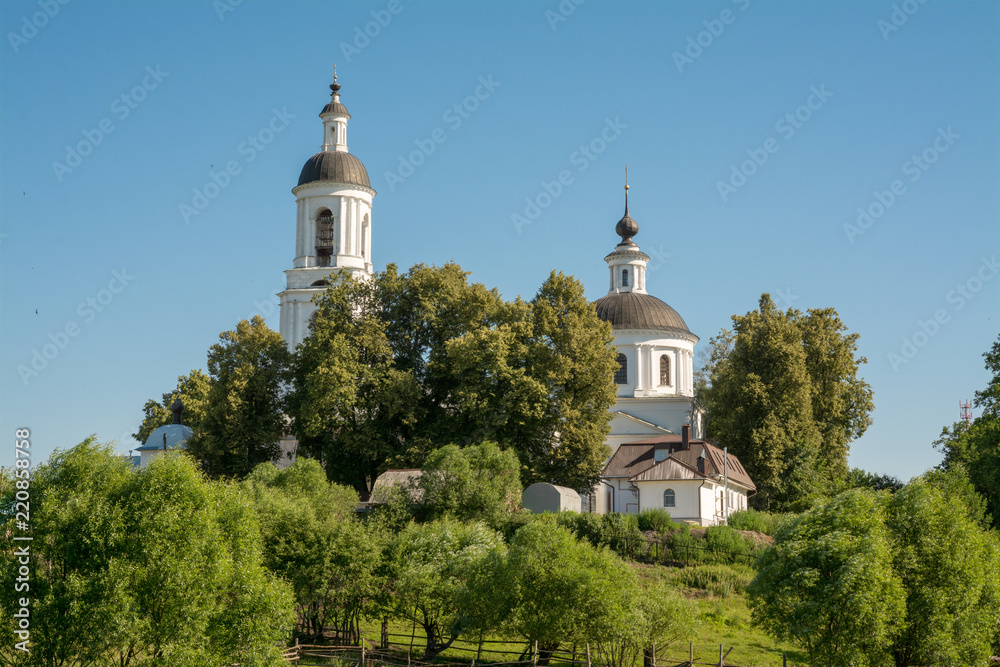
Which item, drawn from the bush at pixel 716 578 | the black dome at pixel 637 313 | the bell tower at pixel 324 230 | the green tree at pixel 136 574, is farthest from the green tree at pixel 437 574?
the black dome at pixel 637 313

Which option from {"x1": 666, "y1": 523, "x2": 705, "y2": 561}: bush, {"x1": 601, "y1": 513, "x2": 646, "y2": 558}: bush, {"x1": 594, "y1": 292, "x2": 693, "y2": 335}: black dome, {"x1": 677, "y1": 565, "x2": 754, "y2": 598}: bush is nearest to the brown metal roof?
{"x1": 666, "y1": 523, "x2": 705, "y2": 561}: bush

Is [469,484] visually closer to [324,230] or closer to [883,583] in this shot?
[883,583]

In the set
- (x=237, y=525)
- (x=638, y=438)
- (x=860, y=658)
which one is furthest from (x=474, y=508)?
(x=638, y=438)

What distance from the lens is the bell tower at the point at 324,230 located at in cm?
5256

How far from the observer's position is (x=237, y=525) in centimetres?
2584

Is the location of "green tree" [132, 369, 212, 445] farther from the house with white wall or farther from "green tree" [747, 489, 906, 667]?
"green tree" [747, 489, 906, 667]

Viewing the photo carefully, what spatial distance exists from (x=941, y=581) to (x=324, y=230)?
34.4 meters

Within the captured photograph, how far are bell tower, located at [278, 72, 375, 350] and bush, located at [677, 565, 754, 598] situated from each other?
21.8 metres

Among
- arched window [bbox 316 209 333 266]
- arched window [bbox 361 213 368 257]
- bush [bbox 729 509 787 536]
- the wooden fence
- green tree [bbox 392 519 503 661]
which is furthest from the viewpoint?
arched window [bbox 361 213 368 257]

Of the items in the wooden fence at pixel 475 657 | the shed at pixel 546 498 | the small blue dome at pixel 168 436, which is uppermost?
the small blue dome at pixel 168 436

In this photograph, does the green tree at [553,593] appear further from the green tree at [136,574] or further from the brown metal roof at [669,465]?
the brown metal roof at [669,465]

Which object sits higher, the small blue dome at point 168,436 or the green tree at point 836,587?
the small blue dome at point 168,436

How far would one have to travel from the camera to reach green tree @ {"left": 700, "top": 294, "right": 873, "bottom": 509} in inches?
1925

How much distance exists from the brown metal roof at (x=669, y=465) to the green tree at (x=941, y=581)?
15795 mm
